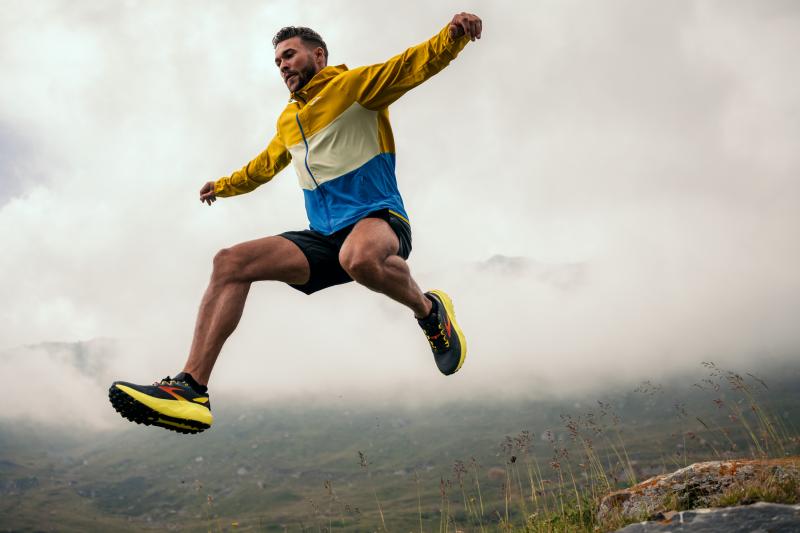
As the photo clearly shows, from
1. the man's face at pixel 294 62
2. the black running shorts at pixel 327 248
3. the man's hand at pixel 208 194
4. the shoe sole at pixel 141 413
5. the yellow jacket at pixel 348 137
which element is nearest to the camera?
the shoe sole at pixel 141 413

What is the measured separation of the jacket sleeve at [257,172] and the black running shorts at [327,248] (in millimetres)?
1179

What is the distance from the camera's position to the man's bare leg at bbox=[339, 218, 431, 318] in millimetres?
4812

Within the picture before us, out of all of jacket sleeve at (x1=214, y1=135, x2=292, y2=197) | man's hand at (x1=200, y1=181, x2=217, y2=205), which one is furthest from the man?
man's hand at (x1=200, y1=181, x2=217, y2=205)

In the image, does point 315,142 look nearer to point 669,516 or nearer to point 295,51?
point 295,51

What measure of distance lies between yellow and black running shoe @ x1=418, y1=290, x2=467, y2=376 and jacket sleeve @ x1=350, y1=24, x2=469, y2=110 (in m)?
2.18

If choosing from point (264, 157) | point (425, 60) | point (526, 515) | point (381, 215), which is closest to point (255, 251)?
point (381, 215)

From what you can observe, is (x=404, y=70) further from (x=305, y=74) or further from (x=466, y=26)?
(x=305, y=74)

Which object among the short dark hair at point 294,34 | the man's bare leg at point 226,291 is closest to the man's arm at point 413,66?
the short dark hair at point 294,34

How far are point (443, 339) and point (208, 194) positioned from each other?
330cm

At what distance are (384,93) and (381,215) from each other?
1120 millimetres

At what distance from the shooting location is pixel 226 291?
4.93m

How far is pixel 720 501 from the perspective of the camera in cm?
380

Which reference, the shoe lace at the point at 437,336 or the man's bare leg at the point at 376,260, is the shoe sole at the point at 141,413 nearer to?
the man's bare leg at the point at 376,260

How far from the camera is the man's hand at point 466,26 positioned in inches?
189
